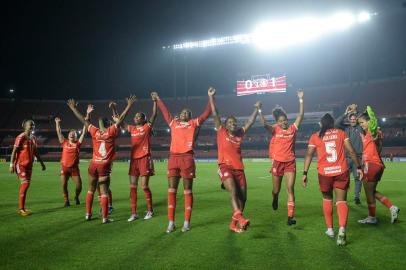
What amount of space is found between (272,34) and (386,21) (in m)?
16.1

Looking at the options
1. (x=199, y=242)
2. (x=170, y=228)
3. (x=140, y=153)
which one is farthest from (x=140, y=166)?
(x=199, y=242)

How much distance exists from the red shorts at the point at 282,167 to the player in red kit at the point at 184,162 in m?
2.12

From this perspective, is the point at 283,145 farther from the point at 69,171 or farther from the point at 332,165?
the point at 69,171

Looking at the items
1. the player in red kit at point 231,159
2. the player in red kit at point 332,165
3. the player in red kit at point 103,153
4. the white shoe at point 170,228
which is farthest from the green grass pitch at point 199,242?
the player in red kit at point 103,153

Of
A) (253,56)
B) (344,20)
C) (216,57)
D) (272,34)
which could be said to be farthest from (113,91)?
(344,20)

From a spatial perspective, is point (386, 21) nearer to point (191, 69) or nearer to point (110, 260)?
point (191, 69)

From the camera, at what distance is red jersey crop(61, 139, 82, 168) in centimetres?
1088

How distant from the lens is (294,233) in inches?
265

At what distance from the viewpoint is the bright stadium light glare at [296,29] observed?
45562 mm

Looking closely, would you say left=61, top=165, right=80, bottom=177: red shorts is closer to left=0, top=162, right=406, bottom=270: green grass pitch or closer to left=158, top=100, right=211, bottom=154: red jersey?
left=0, top=162, right=406, bottom=270: green grass pitch

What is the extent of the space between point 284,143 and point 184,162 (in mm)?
2416

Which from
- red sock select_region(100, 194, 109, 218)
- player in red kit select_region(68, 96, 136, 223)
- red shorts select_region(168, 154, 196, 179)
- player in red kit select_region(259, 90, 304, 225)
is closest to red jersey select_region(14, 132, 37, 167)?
player in red kit select_region(68, 96, 136, 223)

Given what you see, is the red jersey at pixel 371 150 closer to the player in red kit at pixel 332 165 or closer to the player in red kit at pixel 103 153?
the player in red kit at pixel 332 165

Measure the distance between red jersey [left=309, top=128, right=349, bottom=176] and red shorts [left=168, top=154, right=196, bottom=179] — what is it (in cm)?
238
